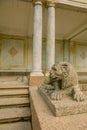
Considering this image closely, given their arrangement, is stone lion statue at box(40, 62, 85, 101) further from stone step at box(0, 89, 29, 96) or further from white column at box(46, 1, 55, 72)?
white column at box(46, 1, 55, 72)

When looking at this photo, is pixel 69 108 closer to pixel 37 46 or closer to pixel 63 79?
pixel 63 79

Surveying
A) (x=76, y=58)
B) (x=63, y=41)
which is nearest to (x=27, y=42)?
(x=63, y=41)

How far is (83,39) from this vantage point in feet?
34.6

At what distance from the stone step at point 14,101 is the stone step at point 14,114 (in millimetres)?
98

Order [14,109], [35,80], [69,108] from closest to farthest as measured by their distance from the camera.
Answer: [69,108], [14,109], [35,80]

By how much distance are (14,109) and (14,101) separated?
0.21 metres

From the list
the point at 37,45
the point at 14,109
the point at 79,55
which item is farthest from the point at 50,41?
the point at 79,55

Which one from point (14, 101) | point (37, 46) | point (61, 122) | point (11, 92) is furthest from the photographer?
point (37, 46)

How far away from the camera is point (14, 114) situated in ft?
8.57

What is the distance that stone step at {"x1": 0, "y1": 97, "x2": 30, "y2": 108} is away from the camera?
2883mm

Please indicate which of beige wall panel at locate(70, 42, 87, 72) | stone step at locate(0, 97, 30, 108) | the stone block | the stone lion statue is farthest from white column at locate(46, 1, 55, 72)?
beige wall panel at locate(70, 42, 87, 72)

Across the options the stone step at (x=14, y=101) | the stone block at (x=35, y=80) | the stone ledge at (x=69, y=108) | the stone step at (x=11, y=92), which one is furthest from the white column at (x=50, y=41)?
the stone ledge at (x=69, y=108)

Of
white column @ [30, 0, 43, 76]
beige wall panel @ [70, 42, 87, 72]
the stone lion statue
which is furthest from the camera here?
beige wall panel @ [70, 42, 87, 72]

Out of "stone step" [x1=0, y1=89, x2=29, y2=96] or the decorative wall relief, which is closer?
"stone step" [x1=0, y1=89, x2=29, y2=96]
